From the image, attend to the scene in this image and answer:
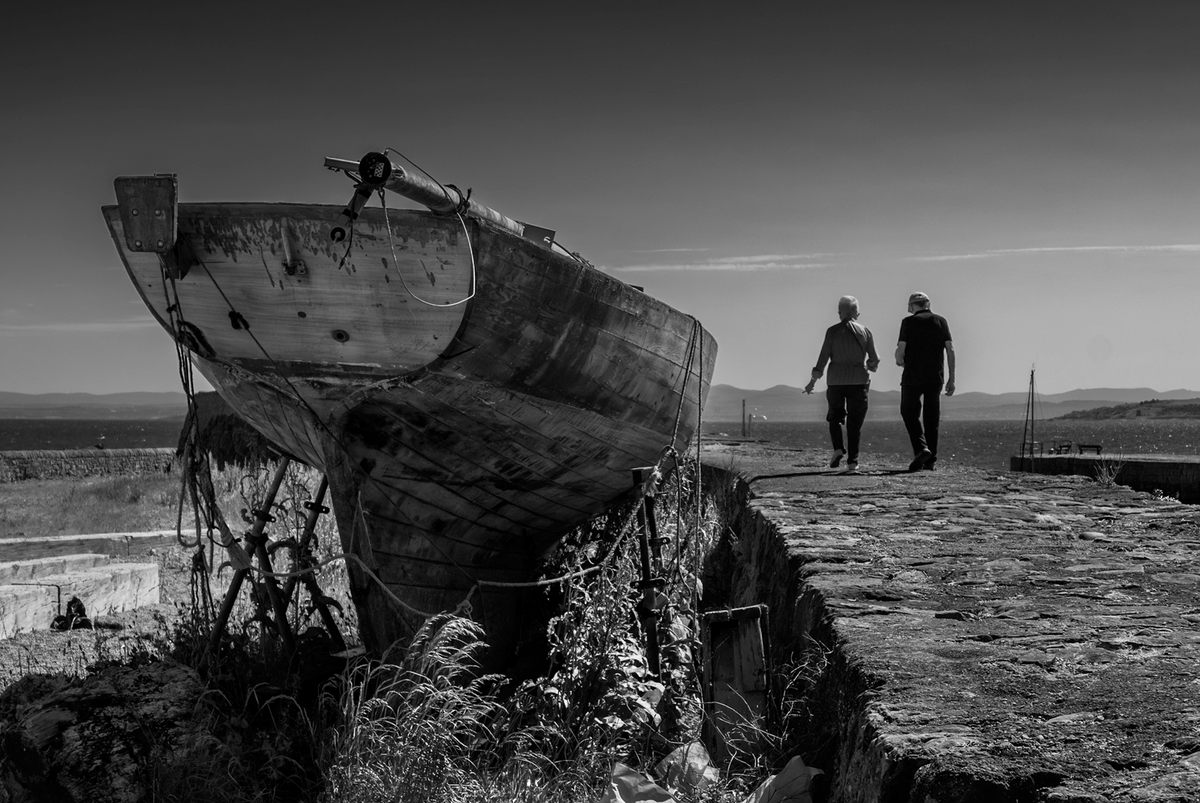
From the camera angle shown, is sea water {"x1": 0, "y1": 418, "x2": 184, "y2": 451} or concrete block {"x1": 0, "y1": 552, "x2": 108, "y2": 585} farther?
sea water {"x1": 0, "y1": 418, "x2": 184, "y2": 451}

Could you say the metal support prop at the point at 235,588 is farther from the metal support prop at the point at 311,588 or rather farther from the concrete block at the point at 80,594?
the concrete block at the point at 80,594

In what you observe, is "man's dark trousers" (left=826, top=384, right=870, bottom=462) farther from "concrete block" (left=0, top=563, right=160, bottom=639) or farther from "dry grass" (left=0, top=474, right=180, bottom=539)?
"dry grass" (left=0, top=474, right=180, bottom=539)

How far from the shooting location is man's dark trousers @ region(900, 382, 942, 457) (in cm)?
805

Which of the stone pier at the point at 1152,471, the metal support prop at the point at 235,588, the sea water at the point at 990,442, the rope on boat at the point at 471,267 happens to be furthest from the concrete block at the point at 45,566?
the stone pier at the point at 1152,471

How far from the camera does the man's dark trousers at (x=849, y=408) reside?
8023mm

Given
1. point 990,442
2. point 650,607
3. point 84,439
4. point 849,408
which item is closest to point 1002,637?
point 650,607

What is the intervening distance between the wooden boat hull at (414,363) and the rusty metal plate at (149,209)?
0.80 feet

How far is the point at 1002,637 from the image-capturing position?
2.79 meters

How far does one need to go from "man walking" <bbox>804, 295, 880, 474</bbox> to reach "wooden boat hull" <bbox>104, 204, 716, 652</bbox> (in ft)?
8.05

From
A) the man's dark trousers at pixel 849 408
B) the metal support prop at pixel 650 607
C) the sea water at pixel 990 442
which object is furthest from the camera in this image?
the sea water at pixel 990 442

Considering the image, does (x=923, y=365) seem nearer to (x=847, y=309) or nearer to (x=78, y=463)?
(x=847, y=309)

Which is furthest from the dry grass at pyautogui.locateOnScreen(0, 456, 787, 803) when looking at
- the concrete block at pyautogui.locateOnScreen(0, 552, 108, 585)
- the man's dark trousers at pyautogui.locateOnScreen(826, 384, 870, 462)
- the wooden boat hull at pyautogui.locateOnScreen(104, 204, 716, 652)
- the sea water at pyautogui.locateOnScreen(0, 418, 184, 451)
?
Answer: the sea water at pyautogui.locateOnScreen(0, 418, 184, 451)

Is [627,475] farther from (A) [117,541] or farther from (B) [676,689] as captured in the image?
(A) [117,541]

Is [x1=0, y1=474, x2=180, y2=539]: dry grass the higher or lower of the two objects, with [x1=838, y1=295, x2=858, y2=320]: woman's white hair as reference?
lower
